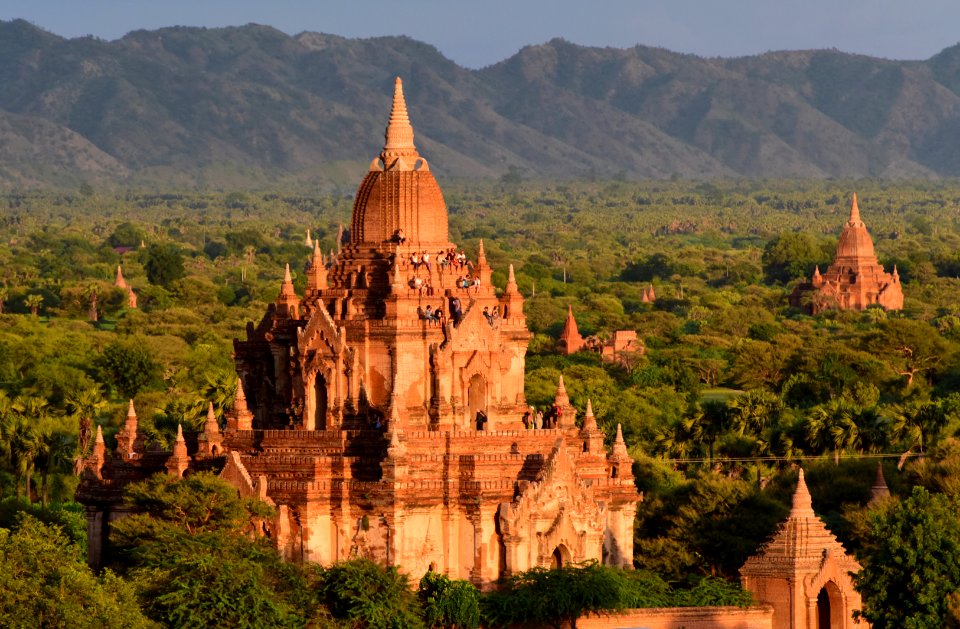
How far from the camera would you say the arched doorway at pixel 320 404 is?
54500 millimetres

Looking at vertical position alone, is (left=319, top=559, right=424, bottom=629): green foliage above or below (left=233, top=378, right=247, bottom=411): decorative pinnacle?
below

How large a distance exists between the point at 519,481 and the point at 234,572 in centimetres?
675

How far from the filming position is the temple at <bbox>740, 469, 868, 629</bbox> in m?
52.8

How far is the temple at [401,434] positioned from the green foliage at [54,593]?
552cm

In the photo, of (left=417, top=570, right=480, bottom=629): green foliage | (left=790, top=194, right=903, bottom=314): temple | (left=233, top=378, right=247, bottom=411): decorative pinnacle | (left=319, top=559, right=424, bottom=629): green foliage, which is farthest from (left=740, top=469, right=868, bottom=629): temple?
(left=790, top=194, right=903, bottom=314): temple

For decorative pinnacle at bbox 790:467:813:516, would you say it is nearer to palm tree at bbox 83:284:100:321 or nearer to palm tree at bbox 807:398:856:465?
palm tree at bbox 807:398:856:465

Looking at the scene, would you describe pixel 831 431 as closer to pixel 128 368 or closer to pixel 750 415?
pixel 750 415

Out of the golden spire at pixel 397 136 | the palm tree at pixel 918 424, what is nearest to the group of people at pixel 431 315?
the golden spire at pixel 397 136

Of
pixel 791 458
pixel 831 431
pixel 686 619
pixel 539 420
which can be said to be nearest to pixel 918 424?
pixel 831 431

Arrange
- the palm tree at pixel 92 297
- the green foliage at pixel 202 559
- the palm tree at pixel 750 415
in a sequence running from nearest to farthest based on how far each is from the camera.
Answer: the green foliage at pixel 202 559, the palm tree at pixel 750 415, the palm tree at pixel 92 297

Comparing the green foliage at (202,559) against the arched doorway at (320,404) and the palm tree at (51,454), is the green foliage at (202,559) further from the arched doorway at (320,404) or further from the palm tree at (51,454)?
the palm tree at (51,454)

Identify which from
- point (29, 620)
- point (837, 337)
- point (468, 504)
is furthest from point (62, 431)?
point (837, 337)

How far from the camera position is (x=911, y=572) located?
49.6m

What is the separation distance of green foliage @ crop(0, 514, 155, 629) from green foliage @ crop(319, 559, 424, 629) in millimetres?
4074
